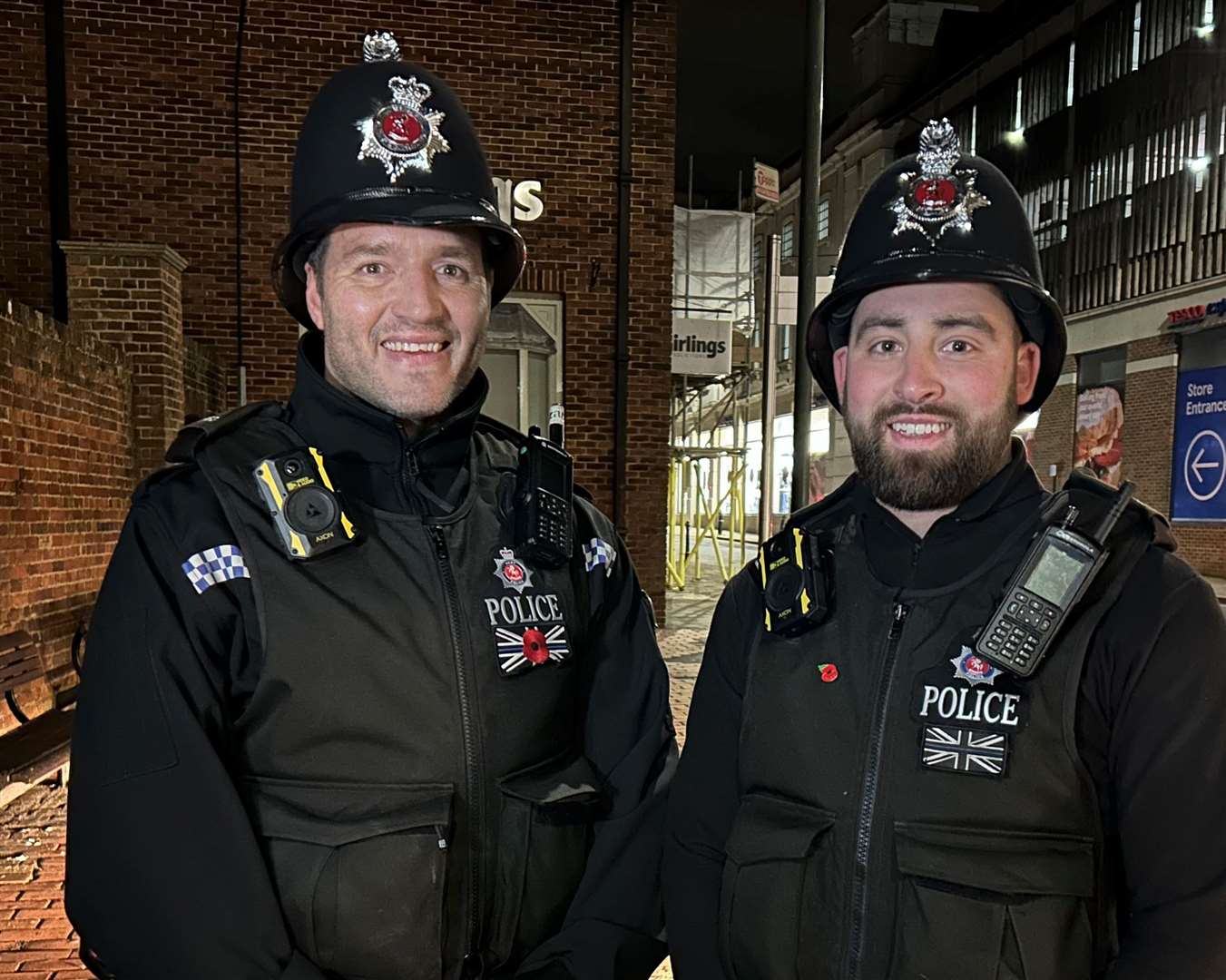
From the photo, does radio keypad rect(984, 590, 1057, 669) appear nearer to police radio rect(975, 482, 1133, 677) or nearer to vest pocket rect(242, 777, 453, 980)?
police radio rect(975, 482, 1133, 677)

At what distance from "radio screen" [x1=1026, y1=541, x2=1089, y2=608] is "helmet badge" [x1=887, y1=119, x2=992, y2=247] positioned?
0.68 m

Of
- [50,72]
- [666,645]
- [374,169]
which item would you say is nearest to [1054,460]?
[666,645]

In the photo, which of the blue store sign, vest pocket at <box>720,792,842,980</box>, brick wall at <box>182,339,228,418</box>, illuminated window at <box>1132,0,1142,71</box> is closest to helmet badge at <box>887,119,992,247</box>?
vest pocket at <box>720,792,842,980</box>

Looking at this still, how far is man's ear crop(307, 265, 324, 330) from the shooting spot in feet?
5.95

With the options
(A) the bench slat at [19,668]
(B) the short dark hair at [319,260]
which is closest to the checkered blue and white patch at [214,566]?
(B) the short dark hair at [319,260]

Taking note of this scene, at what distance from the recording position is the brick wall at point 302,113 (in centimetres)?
796

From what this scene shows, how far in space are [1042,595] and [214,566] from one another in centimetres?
144

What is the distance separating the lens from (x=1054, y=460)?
803 inches

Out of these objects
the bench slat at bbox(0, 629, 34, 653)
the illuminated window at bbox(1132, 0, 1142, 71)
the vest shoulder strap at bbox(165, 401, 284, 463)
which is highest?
the illuminated window at bbox(1132, 0, 1142, 71)

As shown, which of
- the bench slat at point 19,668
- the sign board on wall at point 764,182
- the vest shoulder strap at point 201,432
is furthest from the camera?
the sign board on wall at point 764,182

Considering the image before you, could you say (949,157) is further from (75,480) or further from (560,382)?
(560,382)

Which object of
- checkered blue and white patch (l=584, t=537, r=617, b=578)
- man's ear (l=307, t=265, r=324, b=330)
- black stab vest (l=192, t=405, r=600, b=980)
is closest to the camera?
black stab vest (l=192, t=405, r=600, b=980)

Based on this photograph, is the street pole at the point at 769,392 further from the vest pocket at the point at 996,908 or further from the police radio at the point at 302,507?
the police radio at the point at 302,507

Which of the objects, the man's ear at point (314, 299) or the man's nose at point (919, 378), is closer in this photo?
the man's nose at point (919, 378)
